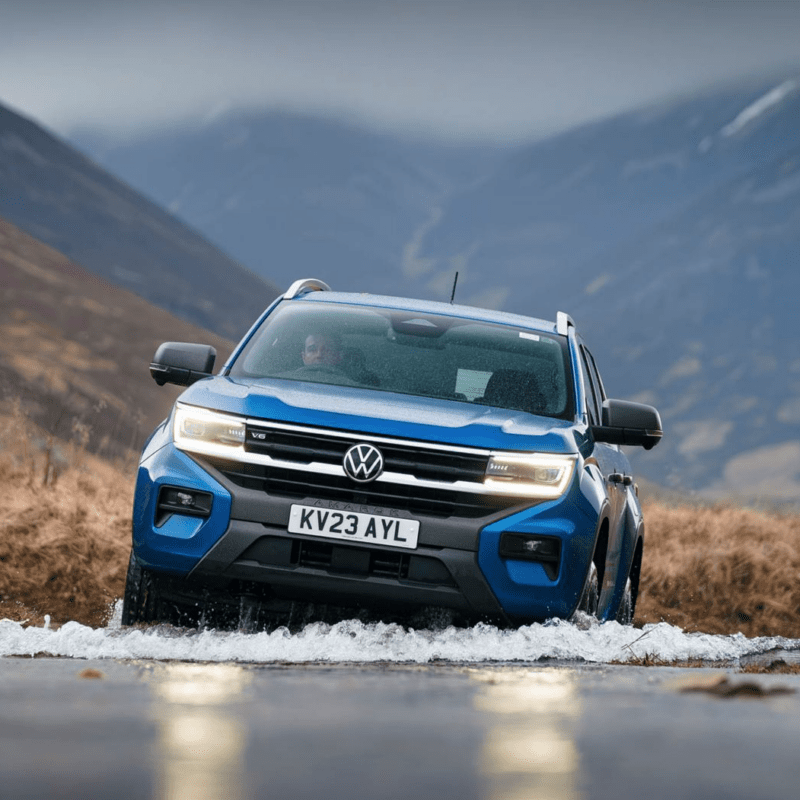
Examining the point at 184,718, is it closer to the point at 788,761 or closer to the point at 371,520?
the point at 788,761

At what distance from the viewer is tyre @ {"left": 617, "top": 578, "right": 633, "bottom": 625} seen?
26.7 feet

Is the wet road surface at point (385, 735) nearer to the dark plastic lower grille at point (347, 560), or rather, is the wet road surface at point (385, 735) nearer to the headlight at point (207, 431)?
the dark plastic lower grille at point (347, 560)

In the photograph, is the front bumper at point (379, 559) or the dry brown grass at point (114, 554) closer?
the front bumper at point (379, 559)

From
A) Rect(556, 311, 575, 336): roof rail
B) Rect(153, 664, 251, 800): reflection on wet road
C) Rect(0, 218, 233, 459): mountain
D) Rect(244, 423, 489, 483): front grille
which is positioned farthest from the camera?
Rect(0, 218, 233, 459): mountain

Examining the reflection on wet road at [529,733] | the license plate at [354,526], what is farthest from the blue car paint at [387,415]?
the reflection on wet road at [529,733]

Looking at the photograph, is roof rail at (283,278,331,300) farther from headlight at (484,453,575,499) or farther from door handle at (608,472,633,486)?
headlight at (484,453,575,499)

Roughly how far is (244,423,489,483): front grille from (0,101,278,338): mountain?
148 m

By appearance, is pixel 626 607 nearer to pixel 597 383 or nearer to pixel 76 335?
pixel 597 383

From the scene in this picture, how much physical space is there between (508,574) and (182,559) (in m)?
1.30

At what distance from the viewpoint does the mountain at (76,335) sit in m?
39.3

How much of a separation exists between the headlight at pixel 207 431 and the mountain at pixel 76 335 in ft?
83.0

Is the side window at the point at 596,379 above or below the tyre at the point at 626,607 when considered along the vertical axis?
above

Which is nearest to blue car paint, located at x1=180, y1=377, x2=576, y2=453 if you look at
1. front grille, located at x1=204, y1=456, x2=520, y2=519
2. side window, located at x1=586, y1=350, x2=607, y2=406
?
front grille, located at x1=204, y1=456, x2=520, y2=519

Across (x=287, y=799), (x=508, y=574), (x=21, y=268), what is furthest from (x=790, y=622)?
(x=21, y=268)
